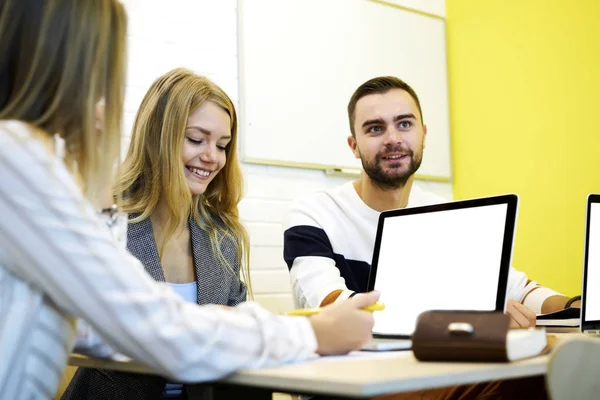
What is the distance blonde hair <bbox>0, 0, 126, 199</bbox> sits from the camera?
999mm

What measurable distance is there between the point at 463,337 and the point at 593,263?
734mm

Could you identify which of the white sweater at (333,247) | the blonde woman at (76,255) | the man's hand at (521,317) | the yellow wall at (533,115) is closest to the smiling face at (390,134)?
the white sweater at (333,247)

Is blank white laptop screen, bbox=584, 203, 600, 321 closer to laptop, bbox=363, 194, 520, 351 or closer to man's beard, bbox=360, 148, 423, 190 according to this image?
laptop, bbox=363, 194, 520, 351

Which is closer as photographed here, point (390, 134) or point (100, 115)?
point (100, 115)

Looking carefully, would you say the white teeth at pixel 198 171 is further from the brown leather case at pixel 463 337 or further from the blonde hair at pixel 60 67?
the brown leather case at pixel 463 337

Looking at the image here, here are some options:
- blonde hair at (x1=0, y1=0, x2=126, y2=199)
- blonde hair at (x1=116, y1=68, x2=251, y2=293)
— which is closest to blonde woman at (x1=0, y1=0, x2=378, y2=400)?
blonde hair at (x1=0, y1=0, x2=126, y2=199)

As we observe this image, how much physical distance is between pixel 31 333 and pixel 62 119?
0.98ft

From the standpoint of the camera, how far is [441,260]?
5.03ft

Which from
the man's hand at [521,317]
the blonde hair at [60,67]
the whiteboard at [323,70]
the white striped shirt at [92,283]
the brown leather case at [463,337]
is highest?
the whiteboard at [323,70]

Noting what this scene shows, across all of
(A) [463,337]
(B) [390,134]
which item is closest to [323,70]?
(B) [390,134]

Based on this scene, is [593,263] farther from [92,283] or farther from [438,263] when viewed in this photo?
[92,283]

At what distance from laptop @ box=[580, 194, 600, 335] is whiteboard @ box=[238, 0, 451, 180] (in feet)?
5.99

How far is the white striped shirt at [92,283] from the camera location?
90 cm

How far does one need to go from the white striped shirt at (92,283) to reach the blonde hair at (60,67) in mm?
64
